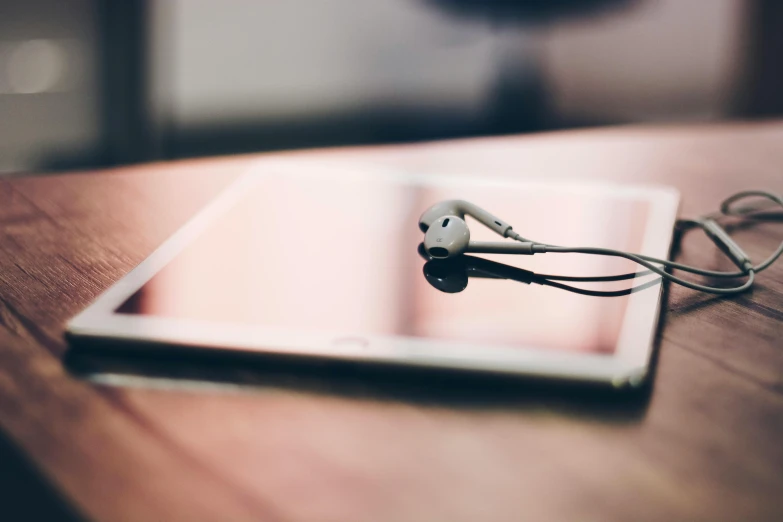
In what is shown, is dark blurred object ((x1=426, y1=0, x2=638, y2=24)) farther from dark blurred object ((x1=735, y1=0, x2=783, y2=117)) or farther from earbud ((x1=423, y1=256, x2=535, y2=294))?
earbud ((x1=423, y1=256, x2=535, y2=294))

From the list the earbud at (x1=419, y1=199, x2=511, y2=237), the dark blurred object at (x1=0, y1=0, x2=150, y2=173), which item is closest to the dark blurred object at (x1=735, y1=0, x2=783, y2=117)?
the dark blurred object at (x1=0, y1=0, x2=150, y2=173)

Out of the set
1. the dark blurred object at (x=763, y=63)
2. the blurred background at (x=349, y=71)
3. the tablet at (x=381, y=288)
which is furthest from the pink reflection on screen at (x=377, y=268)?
the dark blurred object at (x=763, y=63)

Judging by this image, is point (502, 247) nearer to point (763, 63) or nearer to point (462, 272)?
point (462, 272)

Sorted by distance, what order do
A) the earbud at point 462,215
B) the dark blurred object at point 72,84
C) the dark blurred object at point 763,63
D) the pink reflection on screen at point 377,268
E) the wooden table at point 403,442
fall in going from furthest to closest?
the dark blurred object at point 763,63, the dark blurred object at point 72,84, the earbud at point 462,215, the pink reflection on screen at point 377,268, the wooden table at point 403,442

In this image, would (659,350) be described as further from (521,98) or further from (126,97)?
(521,98)

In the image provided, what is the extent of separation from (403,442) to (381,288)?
5.7 inches

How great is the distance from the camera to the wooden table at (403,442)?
12.6 inches

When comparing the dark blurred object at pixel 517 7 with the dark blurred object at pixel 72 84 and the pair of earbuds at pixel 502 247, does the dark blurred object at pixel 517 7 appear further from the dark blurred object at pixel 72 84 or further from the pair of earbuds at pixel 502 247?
the pair of earbuds at pixel 502 247

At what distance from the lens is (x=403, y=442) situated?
356 mm

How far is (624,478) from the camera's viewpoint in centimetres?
34

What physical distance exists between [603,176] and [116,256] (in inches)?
19.0

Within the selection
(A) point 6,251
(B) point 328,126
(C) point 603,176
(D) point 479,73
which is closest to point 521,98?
(D) point 479,73

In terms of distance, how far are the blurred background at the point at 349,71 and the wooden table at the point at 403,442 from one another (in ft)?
5.42

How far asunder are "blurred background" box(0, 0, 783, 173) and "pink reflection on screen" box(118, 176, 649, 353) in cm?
149
